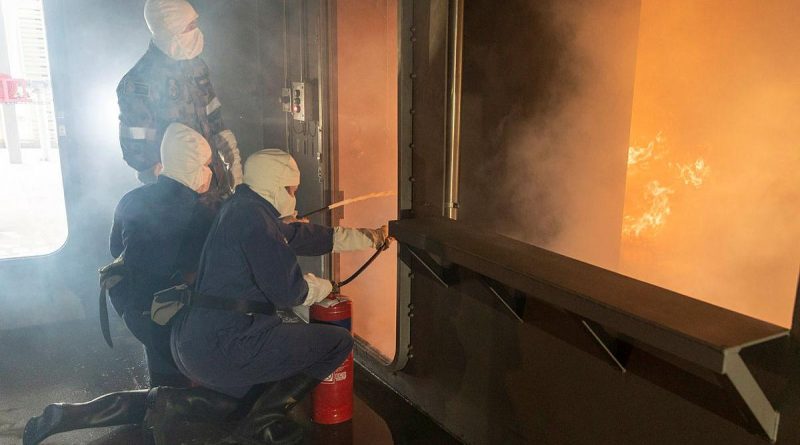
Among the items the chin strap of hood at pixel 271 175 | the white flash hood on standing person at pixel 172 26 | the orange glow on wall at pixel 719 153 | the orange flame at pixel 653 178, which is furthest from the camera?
the orange flame at pixel 653 178

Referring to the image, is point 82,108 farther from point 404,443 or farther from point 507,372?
point 507,372

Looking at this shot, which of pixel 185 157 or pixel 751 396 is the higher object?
pixel 185 157

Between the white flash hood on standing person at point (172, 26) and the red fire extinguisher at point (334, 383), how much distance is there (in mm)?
1708

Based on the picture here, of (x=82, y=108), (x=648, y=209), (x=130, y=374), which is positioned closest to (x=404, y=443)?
(x=130, y=374)

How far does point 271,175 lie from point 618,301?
1.53 metres

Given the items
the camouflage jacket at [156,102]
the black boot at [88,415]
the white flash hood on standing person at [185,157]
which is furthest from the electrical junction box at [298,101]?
the black boot at [88,415]

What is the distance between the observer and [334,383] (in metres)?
2.90

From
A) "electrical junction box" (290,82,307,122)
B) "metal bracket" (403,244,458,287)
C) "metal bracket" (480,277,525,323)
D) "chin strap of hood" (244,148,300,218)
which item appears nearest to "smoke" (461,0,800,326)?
"metal bracket" (403,244,458,287)

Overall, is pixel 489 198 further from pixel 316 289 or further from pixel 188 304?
pixel 188 304

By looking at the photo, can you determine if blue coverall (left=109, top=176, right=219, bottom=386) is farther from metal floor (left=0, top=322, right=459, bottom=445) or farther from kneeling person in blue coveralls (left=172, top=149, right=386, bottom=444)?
metal floor (left=0, top=322, right=459, bottom=445)

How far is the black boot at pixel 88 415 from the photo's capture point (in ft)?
8.75

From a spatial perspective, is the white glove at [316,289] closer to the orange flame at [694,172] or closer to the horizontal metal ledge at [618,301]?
the horizontal metal ledge at [618,301]

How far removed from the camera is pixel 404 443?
279 centimetres

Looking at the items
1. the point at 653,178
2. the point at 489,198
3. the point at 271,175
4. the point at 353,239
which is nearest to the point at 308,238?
the point at 353,239
